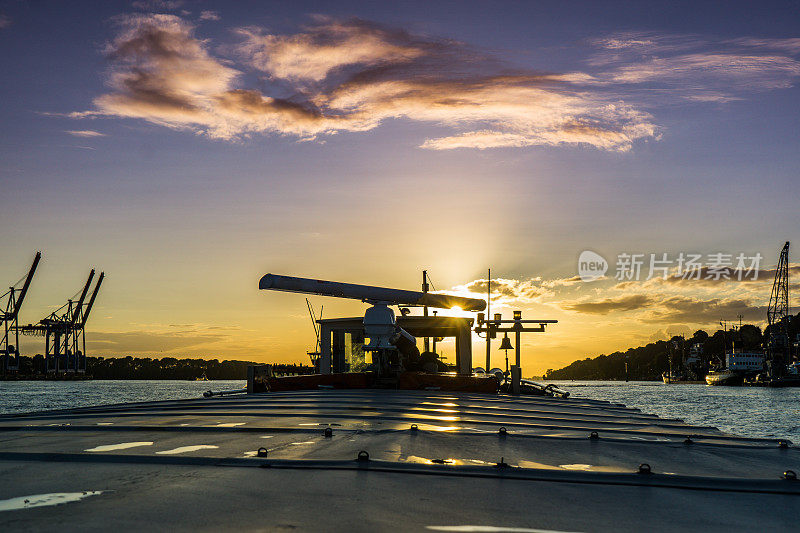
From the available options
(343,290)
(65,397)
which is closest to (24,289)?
(65,397)

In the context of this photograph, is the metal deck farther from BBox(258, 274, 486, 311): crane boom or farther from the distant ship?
the distant ship

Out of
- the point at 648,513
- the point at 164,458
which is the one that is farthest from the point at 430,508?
the point at 164,458

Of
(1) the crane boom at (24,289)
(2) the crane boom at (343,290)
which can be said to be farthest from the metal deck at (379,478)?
(1) the crane boom at (24,289)

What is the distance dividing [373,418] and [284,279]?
67.9ft

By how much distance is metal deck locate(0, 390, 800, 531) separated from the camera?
16.7 feet

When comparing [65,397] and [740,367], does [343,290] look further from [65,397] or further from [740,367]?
[740,367]

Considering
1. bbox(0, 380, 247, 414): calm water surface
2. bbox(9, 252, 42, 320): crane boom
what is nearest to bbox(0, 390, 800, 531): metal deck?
bbox(0, 380, 247, 414): calm water surface

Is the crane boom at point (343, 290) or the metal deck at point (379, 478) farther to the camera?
the crane boom at point (343, 290)

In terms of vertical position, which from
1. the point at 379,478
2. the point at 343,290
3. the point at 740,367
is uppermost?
the point at 343,290

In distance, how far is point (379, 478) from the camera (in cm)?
659

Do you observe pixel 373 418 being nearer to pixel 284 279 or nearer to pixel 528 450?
pixel 528 450

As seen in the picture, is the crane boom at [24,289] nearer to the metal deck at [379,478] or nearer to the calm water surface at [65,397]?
the calm water surface at [65,397]

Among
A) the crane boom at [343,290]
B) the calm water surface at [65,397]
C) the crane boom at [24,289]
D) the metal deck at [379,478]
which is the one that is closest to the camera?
the metal deck at [379,478]

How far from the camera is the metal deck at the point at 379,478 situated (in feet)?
16.7
